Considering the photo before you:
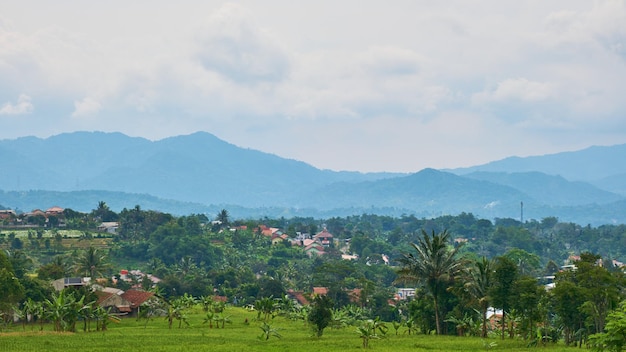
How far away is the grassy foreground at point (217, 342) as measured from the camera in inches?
1695

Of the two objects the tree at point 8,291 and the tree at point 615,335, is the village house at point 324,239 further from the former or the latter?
the tree at point 615,335

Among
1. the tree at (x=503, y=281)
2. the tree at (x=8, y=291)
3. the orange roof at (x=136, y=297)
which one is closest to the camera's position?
the tree at (x=503, y=281)

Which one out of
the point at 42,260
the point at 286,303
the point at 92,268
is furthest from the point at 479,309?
the point at 42,260

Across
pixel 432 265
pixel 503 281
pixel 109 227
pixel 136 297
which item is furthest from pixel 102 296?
pixel 109 227

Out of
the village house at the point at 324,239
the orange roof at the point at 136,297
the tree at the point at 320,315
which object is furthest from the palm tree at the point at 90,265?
the village house at the point at 324,239

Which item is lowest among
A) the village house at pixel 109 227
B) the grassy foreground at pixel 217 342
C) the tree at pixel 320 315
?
the grassy foreground at pixel 217 342

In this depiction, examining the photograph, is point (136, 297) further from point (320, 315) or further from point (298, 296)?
point (298, 296)

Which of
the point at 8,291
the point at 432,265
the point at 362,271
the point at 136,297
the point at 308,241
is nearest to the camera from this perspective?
the point at 432,265

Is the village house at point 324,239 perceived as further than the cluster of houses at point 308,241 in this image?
Yes

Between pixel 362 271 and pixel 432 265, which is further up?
pixel 432 265

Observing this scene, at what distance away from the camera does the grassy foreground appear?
141 feet

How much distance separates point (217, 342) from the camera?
153ft

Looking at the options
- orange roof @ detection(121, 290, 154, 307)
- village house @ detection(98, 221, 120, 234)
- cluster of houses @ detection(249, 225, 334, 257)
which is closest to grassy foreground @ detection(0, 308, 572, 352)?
orange roof @ detection(121, 290, 154, 307)

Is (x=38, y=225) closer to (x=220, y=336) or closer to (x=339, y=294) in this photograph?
(x=339, y=294)
